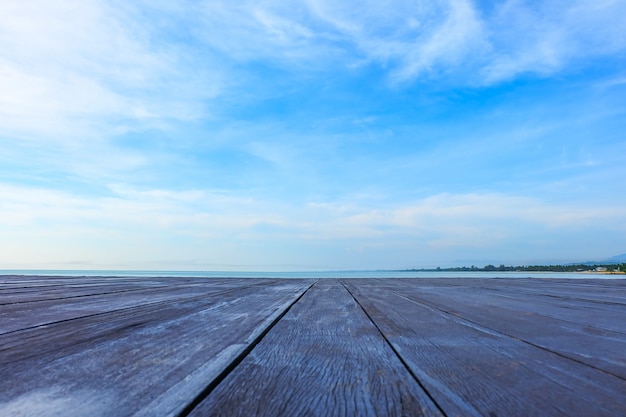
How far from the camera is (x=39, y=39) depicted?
1106 cm

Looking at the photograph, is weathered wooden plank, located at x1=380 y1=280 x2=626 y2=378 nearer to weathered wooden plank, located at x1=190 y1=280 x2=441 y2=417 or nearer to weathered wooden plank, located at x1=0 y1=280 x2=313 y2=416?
weathered wooden plank, located at x1=190 y1=280 x2=441 y2=417

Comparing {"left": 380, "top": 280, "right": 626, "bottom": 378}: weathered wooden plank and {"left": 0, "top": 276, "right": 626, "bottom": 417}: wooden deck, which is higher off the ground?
{"left": 0, "top": 276, "right": 626, "bottom": 417}: wooden deck

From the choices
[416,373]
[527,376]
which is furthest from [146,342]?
[527,376]

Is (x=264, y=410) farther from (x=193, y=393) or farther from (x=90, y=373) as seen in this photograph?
(x=90, y=373)

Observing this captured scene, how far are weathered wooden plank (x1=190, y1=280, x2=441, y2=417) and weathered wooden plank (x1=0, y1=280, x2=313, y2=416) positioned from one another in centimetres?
9

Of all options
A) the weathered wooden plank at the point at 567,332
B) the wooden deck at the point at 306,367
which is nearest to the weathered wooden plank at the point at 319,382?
the wooden deck at the point at 306,367

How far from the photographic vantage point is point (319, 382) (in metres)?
0.85

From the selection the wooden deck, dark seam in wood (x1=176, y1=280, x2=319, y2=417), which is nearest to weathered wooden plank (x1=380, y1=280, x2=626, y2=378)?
the wooden deck

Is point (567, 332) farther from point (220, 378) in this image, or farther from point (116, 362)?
point (116, 362)

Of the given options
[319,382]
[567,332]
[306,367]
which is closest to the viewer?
[319,382]

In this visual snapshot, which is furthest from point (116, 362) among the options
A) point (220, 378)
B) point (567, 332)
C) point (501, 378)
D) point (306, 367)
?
point (567, 332)

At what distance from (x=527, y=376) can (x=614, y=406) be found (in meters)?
0.21

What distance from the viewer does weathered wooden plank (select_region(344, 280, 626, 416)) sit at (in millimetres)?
714

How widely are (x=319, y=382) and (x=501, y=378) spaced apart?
50cm
